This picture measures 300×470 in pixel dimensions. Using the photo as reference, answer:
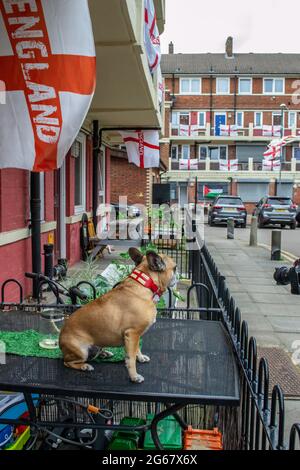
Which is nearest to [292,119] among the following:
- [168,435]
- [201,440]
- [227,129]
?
[227,129]

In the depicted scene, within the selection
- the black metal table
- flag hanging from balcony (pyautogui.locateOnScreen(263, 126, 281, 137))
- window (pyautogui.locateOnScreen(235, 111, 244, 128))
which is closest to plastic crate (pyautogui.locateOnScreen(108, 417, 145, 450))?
the black metal table

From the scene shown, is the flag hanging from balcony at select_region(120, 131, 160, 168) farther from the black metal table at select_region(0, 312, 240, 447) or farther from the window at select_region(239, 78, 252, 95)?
the window at select_region(239, 78, 252, 95)

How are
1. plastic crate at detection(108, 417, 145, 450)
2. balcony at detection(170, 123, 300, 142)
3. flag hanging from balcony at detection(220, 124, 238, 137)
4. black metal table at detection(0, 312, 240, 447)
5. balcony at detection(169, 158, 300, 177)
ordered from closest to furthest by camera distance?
black metal table at detection(0, 312, 240, 447), plastic crate at detection(108, 417, 145, 450), flag hanging from balcony at detection(220, 124, 238, 137), balcony at detection(170, 123, 300, 142), balcony at detection(169, 158, 300, 177)

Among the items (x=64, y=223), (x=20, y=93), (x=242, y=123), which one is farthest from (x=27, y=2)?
(x=242, y=123)

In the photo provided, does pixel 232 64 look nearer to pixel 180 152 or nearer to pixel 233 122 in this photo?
pixel 233 122

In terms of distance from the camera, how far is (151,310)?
2.40 m

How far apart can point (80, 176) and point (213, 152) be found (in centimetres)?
3370

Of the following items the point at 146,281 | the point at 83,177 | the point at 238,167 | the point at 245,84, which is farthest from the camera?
the point at 245,84

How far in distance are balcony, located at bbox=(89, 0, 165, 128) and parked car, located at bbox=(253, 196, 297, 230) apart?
15.4 metres

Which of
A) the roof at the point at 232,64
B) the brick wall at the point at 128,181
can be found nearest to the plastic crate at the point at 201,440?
the brick wall at the point at 128,181

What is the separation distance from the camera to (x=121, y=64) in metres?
6.32

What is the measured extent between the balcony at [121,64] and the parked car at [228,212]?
52.9 feet

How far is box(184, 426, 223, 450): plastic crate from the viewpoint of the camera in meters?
2.75
